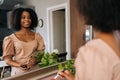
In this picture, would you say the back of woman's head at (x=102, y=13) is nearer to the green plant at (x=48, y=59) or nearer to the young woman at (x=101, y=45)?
the young woman at (x=101, y=45)

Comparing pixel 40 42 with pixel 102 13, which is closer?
pixel 102 13

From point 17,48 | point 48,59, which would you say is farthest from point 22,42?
point 48,59

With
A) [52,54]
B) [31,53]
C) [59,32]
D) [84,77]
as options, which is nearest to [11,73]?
[31,53]

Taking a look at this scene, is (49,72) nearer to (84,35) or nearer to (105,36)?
(84,35)

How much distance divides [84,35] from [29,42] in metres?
0.54

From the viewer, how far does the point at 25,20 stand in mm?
946

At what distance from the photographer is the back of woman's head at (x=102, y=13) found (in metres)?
0.37

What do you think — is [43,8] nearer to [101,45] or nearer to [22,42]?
[22,42]

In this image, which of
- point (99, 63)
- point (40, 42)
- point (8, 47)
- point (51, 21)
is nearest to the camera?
point (99, 63)

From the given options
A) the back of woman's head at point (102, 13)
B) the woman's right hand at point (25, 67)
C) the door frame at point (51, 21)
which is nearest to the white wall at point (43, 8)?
the door frame at point (51, 21)

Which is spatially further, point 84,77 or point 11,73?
point 11,73

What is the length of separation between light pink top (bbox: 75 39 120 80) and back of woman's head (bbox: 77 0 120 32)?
5 centimetres

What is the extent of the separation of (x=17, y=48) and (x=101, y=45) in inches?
24.5

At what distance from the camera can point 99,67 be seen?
34 centimetres
